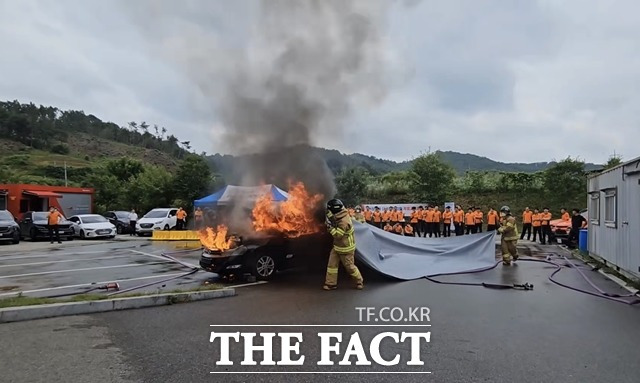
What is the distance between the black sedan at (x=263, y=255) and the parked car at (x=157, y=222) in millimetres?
16221

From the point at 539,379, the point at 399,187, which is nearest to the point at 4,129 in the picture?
the point at 399,187

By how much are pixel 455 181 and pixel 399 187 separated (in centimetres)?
443

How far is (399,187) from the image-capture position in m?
35.9

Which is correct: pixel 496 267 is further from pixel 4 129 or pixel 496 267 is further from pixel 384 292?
pixel 4 129

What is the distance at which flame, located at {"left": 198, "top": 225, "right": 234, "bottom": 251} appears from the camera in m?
9.30

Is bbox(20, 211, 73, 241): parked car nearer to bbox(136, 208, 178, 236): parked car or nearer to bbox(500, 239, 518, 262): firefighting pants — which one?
bbox(136, 208, 178, 236): parked car

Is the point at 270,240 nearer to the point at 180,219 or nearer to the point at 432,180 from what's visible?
the point at 180,219

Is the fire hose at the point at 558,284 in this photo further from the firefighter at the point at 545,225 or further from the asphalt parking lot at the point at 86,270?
the firefighter at the point at 545,225

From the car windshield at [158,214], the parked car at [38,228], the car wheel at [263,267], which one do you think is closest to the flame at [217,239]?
the car wheel at [263,267]

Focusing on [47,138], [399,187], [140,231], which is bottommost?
[140,231]

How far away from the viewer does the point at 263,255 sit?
9.41 metres

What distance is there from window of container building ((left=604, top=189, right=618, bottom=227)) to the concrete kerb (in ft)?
29.8

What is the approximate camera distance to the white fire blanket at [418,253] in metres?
9.62

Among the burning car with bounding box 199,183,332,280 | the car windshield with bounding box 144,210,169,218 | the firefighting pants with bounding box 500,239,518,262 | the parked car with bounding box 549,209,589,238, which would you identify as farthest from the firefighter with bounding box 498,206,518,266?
the car windshield with bounding box 144,210,169,218
